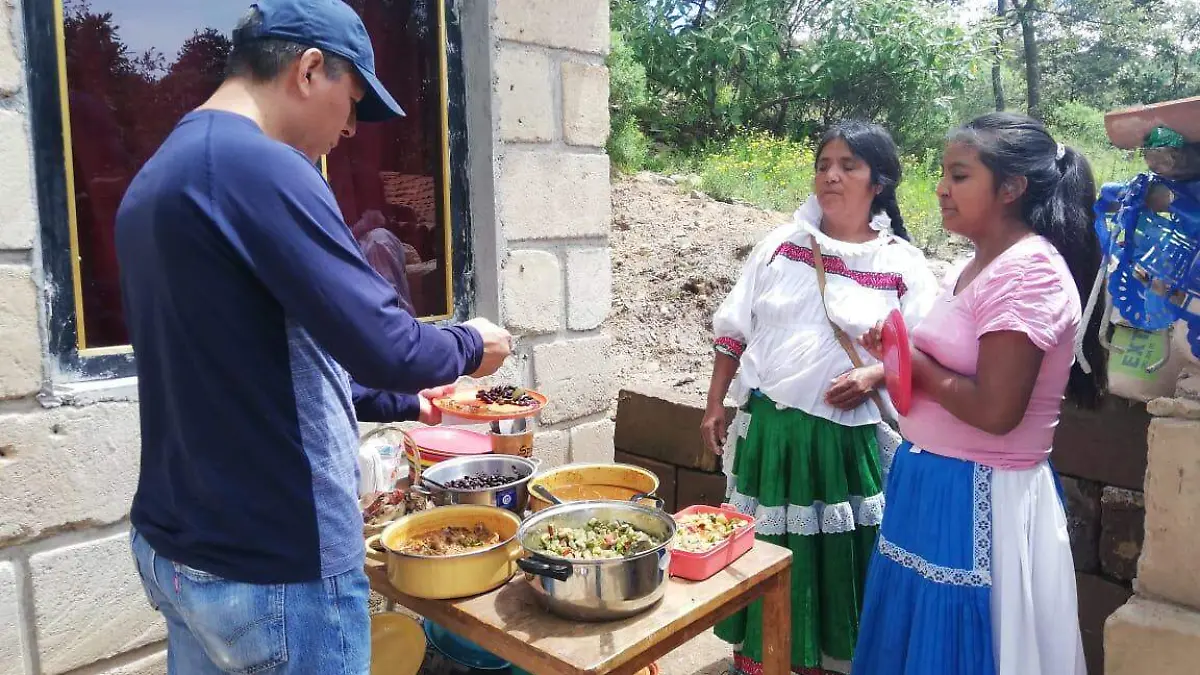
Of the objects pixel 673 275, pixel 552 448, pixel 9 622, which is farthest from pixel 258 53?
pixel 673 275

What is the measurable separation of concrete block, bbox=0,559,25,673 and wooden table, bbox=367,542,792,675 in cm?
112

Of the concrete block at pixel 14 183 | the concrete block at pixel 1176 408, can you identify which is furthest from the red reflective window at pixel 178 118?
the concrete block at pixel 1176 408

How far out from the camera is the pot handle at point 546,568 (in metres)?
1.78

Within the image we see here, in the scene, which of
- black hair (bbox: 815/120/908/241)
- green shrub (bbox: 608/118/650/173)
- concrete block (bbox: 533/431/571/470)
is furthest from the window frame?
green shrub (bbox: 608/118/650/173)

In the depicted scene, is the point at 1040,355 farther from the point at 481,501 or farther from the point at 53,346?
the point at 53,346

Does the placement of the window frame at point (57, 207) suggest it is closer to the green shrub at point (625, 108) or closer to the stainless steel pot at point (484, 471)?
the stainless steel pot at point (484, 471)

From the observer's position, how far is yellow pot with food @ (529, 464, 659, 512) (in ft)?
8.13

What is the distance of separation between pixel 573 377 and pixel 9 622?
7.25 ft

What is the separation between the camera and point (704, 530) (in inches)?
85.9

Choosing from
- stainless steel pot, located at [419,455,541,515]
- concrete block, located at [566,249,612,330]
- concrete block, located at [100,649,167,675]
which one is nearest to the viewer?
stainless steel pot, located at [419,455,541,515]

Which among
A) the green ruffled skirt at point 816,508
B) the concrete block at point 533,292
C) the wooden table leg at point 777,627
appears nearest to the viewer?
the wooden table leg at point 777,627

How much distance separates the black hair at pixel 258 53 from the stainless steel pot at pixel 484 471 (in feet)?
3.84

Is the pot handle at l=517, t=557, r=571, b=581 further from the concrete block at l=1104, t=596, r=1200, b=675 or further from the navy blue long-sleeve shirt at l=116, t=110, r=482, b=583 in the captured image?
the concrete block at l=1104, t=596, r=1200, b=675

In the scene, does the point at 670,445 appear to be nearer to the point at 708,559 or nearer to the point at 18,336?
the point at 708,559
